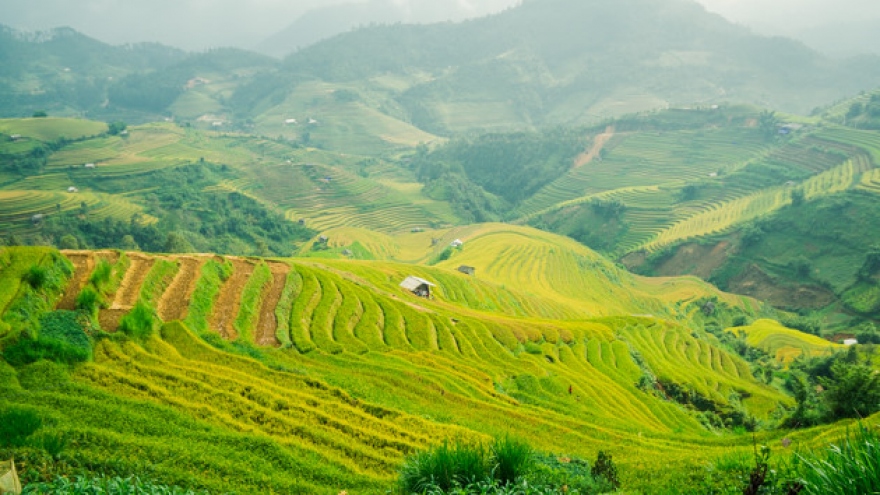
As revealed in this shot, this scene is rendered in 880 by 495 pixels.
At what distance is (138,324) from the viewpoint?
14.6 m

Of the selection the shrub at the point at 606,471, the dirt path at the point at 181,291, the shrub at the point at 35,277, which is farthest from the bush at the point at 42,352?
the shrub at the point at 606,471

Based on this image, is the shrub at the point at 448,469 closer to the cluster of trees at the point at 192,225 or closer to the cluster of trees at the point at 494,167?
the cluster of trees at the point at 192,225

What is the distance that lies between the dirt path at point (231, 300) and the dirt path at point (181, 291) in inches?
43.5

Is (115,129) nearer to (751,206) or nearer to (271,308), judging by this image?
(271,308)

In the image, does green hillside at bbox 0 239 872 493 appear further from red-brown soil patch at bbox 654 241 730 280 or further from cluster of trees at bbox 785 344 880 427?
red-brown soil patch at bbox 654 241 730 280

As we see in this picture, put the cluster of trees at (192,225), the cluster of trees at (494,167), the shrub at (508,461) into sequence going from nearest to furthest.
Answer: the shrub at (508,461)
the cluster of trees at (192,225)
the cluster of trees at (494,167)

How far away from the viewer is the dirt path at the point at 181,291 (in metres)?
17.7

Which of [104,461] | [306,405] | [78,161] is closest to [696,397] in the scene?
[306,405]

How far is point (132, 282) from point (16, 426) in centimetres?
1098

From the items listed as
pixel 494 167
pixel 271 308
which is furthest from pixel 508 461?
pixel 494 167

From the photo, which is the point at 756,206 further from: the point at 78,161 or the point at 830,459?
the point at 78,161

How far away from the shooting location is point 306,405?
476 inches

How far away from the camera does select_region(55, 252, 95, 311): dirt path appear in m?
15.4

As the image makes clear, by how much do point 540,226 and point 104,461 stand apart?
109460 mm
